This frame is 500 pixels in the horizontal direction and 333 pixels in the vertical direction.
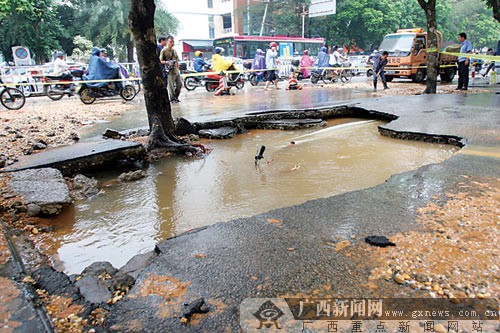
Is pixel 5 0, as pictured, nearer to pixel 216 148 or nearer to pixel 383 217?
pixel 216 148

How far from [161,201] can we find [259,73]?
46.4 feet

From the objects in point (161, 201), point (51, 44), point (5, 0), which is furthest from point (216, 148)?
point (51, 44)

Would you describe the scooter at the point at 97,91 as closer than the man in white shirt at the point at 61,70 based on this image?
Yes

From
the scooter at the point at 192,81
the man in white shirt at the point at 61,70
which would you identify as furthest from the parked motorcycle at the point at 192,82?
the man in white shirt at the point at 61,70

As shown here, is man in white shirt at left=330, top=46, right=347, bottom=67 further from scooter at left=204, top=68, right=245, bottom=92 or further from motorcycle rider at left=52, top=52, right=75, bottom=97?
motorcycle rider at left=52, top=52, right=75, bottom=97

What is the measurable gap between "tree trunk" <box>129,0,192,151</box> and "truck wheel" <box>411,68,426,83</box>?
13.7 metres

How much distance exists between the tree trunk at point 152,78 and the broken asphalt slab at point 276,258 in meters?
3.06

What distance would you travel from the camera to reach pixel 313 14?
2795 centimetres

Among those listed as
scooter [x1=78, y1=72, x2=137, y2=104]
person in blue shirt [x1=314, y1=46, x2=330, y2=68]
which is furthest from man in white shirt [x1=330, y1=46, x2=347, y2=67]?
scooter [x1=78, y1=72, x2=137, y2=104]

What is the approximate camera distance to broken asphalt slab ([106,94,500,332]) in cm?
156

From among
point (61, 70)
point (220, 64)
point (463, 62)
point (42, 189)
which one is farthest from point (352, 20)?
point (42, 189)

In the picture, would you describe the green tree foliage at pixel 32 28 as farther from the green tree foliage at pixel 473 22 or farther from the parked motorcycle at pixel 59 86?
the green tree foliage at pixel 473 22

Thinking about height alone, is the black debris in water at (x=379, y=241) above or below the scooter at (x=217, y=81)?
below

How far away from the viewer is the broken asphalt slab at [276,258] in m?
1.56
